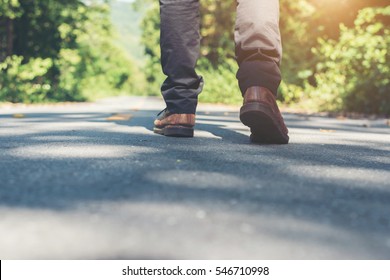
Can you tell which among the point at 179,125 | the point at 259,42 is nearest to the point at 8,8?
the point at 179,125

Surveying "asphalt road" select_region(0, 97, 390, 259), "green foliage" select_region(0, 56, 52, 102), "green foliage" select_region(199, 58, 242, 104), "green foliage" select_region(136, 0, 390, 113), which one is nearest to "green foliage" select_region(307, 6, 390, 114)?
"green foliage" select_region(136, 0, 390, 113)

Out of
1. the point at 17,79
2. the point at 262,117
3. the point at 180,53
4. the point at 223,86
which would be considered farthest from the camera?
the point at 223,86

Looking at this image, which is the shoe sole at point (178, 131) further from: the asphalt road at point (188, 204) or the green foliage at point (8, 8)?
the green foliage at point (8, 8)

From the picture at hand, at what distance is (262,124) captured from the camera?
8.40ft

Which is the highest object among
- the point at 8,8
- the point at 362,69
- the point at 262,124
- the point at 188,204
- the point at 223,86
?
the point at 8,8

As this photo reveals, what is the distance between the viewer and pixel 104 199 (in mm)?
1323

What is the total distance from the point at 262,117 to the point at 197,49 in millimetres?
622

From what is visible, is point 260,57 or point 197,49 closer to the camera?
point 260,57

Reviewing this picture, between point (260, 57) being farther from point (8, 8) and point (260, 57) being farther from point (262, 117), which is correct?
point (8, 8)

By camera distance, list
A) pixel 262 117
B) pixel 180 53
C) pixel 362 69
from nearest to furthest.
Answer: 1. pixel 262 117
2. pixel 180 53
3. pixel 362 69

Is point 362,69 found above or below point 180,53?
above

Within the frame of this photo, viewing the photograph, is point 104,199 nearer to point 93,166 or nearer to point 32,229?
point 32,229

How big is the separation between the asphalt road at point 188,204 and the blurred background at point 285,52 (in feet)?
19.7

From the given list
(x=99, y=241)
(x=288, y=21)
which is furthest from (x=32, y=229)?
(x=288, y=21)
